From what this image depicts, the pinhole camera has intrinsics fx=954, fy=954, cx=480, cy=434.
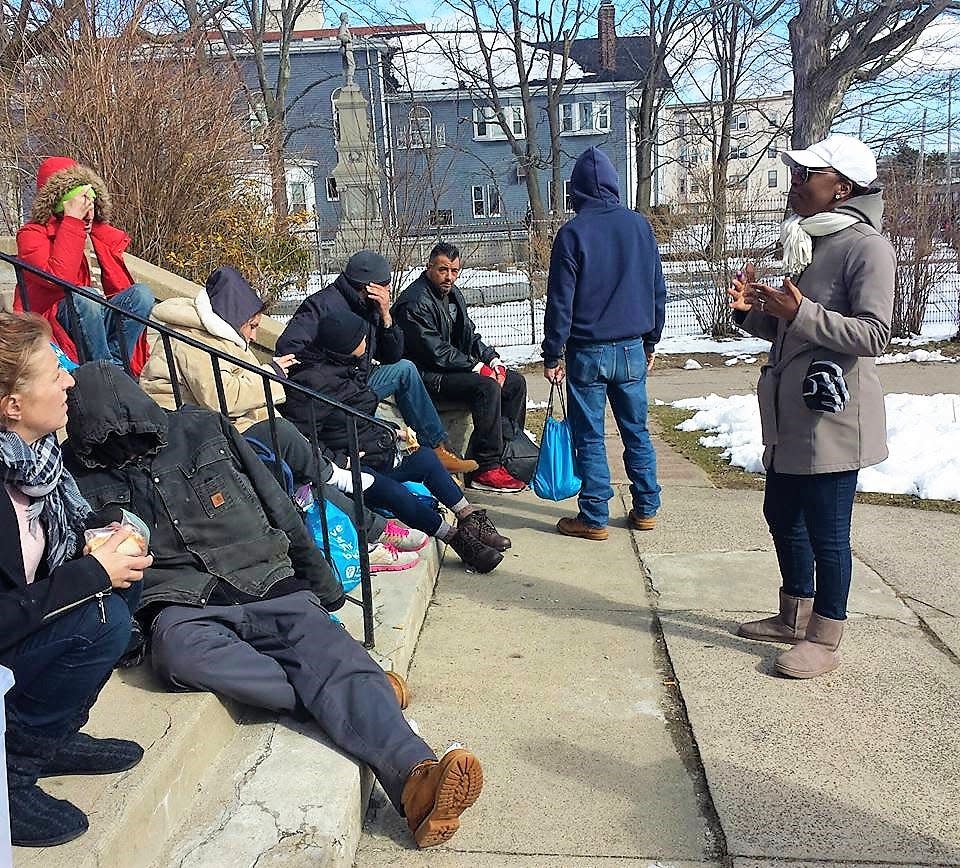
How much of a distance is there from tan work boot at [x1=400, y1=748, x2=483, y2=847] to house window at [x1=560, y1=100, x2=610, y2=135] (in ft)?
125

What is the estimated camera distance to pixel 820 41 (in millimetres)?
12266

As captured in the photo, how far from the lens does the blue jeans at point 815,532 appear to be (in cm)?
336

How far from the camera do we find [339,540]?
3.85 metres

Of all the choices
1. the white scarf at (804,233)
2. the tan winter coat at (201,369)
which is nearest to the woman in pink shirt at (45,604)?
the tan winter coat at (201,369)

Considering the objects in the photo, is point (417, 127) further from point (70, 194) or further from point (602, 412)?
point (602, 412)

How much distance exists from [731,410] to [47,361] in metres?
6.48

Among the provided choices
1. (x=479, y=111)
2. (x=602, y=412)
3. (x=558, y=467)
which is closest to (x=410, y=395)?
(x=558, y=467)

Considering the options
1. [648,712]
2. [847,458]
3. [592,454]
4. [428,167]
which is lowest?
[648,712]

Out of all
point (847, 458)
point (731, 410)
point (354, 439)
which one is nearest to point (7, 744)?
point (354, 439)

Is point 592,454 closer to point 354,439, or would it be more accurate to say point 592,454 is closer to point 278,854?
point 354,439

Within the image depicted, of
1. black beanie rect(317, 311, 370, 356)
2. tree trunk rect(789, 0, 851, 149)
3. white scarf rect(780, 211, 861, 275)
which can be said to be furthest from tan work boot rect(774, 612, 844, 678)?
tree trunk rect(789, 0, 851, 149)

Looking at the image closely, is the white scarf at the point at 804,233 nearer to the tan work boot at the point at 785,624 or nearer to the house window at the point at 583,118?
the tan work boot at the point at 785,624

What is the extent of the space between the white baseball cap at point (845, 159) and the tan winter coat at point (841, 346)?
8 centimetres

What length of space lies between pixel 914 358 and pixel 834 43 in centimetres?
473
